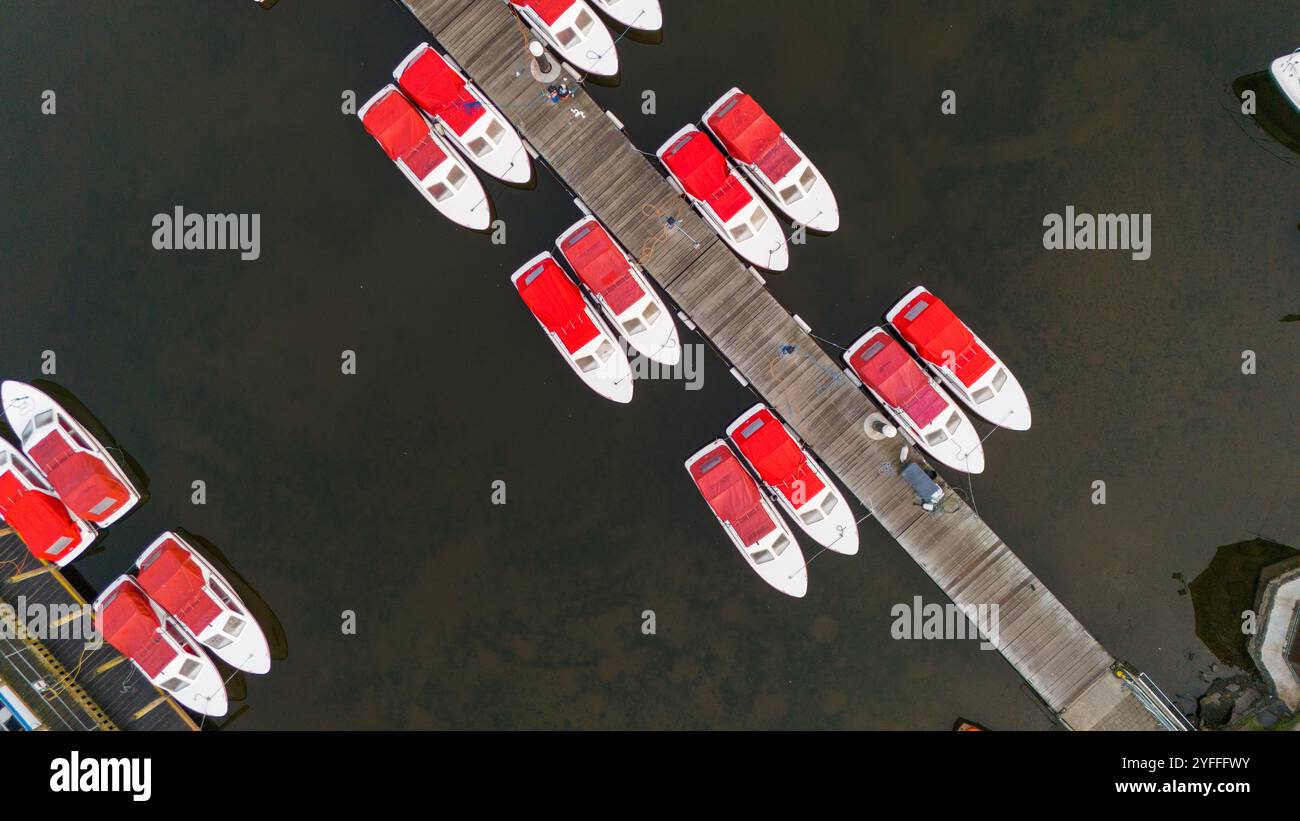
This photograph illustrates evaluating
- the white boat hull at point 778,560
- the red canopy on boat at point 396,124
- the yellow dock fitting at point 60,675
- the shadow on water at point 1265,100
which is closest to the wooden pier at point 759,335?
the red canopy on boat at point 396,124

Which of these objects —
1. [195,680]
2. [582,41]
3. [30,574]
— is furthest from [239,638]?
[582,41]

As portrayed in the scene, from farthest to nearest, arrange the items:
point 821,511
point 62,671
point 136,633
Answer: point 62,671 < point 821,511 < point 136,633

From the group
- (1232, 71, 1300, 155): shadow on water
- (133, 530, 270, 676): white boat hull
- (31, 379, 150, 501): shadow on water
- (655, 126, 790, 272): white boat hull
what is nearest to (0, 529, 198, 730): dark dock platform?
(133, 530, 270, 676): white boat hull

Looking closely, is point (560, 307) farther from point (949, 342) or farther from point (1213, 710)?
point (1213, 710)

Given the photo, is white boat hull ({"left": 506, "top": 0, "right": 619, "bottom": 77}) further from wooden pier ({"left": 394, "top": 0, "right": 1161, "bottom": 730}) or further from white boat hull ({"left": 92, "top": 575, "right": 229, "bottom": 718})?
white boat hull ({"left": 92, "top": 575, "right": 229, "bottom": 718})
